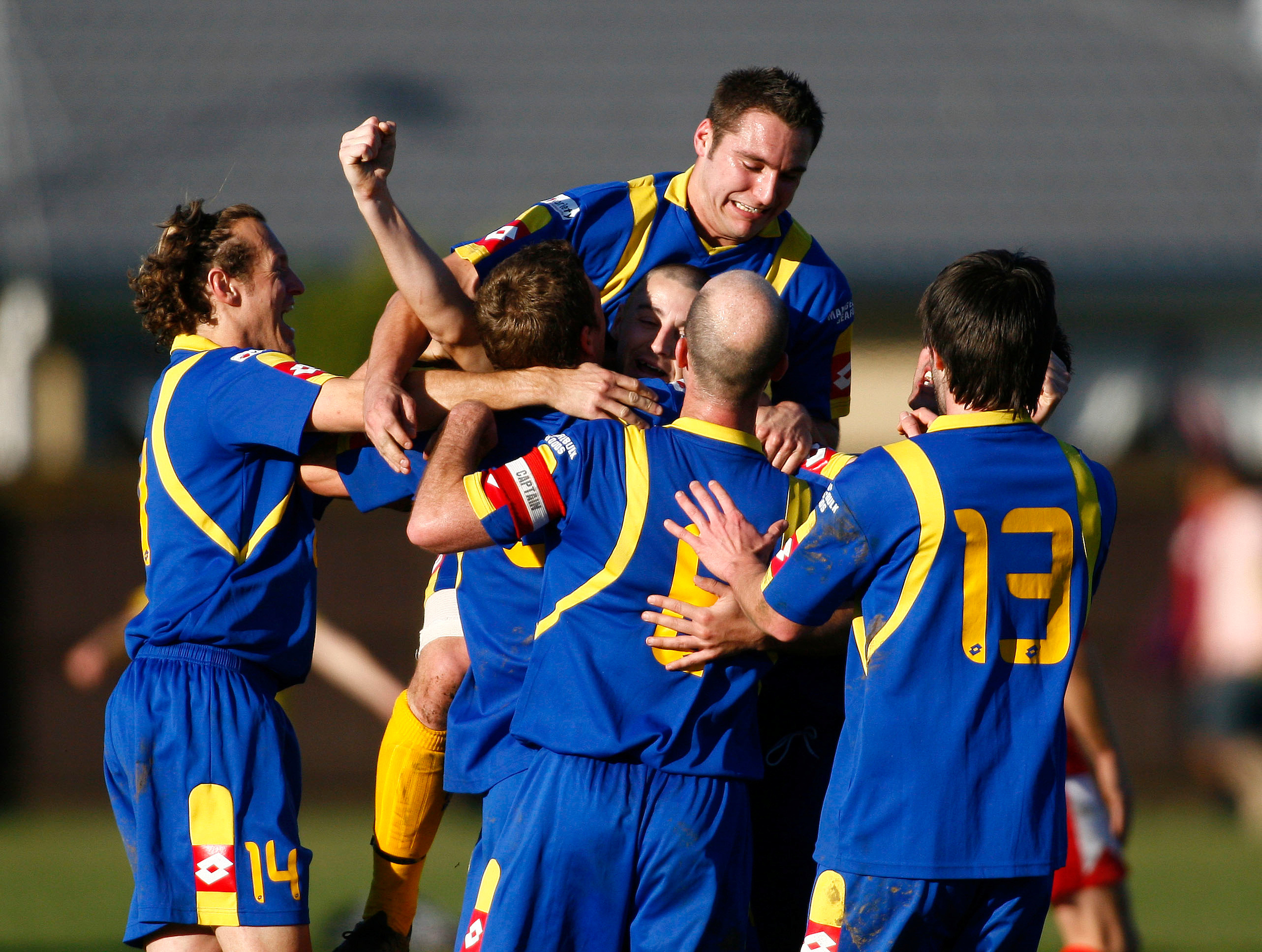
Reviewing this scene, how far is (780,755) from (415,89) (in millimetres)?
14066

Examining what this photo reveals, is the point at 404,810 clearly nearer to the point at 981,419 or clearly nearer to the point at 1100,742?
the point at 981,419

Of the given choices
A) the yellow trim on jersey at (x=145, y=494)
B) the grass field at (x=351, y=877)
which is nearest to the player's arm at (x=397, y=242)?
the yellow trim on jersey at (x=145, y=494)

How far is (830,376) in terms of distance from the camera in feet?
16.7

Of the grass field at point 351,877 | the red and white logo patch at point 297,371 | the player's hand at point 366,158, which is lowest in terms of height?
the grass field at point 351,877

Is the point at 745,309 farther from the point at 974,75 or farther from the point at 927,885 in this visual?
the point at 974,75

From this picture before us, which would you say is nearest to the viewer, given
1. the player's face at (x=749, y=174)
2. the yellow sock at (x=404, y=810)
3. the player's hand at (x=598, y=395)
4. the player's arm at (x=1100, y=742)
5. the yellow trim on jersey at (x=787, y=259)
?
the player's hand at (x=598, y=395)

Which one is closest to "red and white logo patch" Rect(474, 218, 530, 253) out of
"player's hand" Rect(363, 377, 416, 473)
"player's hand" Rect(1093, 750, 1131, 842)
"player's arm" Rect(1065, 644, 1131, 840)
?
"player's hand" Rect(363, 377, 416, 473)

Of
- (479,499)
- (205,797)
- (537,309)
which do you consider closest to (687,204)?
(537,309)

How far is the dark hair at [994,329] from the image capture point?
3.61 m

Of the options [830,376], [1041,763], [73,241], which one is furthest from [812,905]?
[73,241]

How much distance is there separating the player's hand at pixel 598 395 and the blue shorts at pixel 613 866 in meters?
0.94

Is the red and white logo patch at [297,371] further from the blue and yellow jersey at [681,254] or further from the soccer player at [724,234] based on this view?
the blue and yellow jersey at [681,254]

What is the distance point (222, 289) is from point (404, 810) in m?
1.80

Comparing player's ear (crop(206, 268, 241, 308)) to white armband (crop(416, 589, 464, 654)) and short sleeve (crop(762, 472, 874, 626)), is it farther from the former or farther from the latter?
short sleeve (crop(762, 472, 874, 626))
